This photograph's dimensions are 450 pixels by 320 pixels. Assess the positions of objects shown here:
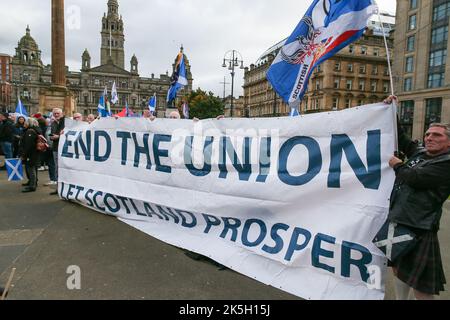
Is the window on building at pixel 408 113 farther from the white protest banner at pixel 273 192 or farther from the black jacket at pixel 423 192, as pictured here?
the black jacket at pixel 423 192

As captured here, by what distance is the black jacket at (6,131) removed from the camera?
31.1 feet

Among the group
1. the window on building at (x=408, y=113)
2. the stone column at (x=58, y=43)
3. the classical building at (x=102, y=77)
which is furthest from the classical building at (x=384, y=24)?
the stone column at (x=58, y=43)

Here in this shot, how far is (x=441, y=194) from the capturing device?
2.39 meters

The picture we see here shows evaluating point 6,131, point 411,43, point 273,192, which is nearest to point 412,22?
point 411,43

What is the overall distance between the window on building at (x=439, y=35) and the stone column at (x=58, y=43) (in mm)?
45355

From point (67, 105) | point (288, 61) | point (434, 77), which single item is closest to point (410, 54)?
point (434, 77)

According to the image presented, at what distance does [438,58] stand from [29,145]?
49737mm

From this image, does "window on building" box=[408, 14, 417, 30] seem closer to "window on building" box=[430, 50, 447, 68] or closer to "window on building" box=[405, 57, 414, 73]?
"window on building" box=[405, 57, 414, 73]

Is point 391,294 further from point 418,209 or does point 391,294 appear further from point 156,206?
point 156,206

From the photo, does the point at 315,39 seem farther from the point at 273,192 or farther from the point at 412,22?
the point at 412,22

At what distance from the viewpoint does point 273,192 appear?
3.57 m

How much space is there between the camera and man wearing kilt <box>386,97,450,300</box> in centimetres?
236

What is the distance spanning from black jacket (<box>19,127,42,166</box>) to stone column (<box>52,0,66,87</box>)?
1002 cm
